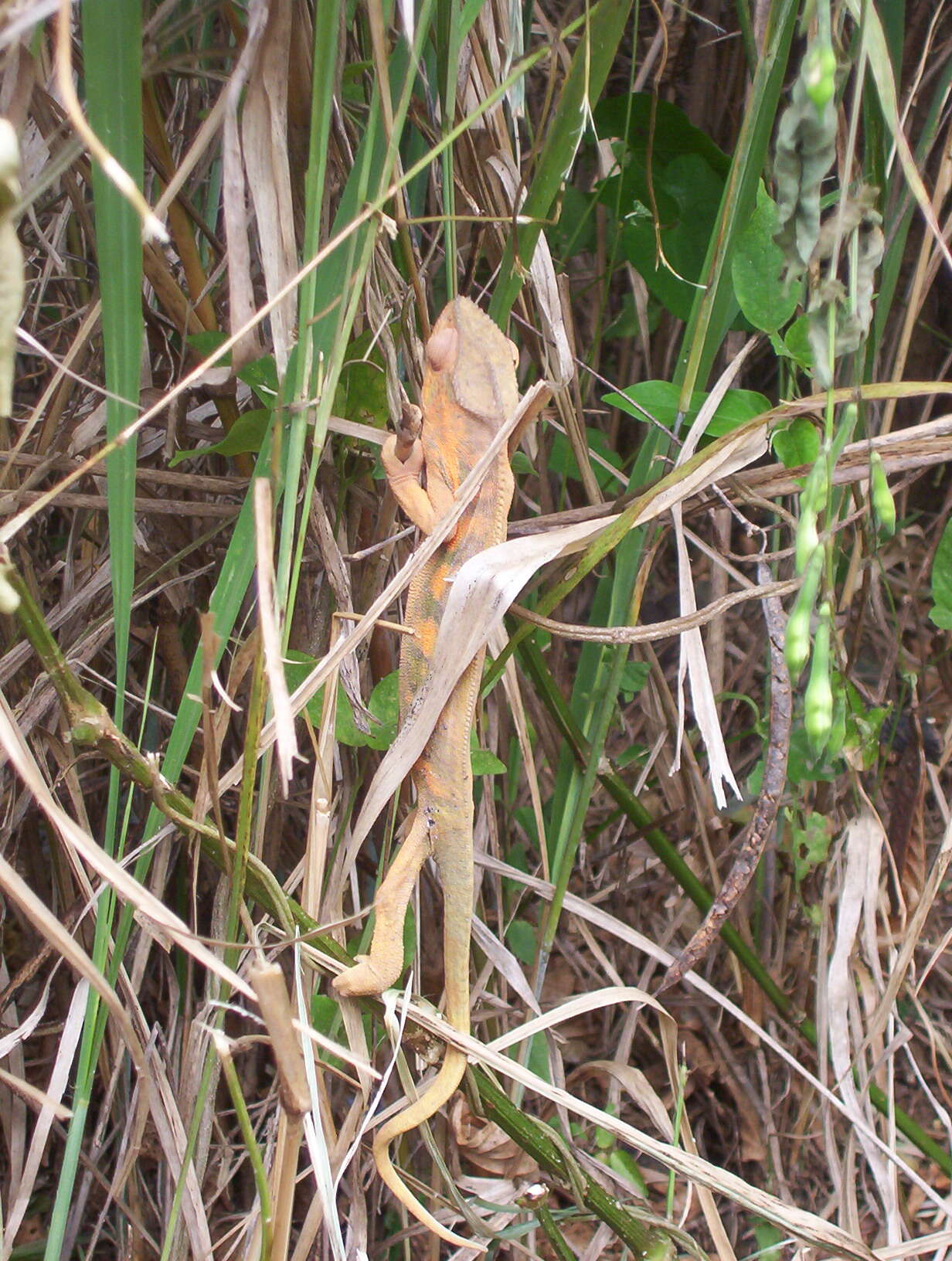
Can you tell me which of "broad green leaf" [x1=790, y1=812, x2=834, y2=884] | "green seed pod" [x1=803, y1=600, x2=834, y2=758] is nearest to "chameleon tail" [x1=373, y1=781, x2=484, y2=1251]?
"green seed pod" [x1=803, y1=600, x2=834, y2=758]

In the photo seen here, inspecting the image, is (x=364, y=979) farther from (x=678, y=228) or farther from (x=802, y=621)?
(x=678, y=228)

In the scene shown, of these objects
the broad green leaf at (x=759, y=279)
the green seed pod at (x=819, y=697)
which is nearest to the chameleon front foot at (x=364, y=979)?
the green seed pod at (x=819, y=697)

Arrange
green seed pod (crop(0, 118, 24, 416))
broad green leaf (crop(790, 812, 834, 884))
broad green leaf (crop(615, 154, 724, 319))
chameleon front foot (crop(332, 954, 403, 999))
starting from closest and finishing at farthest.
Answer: green seed pod (crop(0, 118, 24, 416))
chameleon front foot (crop(332, 954, 403, 999))
broad green leaf (crop(615, 154, 724, 319))
broad green leaf (crop(790, 812, 834, 884))

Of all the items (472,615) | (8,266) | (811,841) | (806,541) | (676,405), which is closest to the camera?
(8,266)

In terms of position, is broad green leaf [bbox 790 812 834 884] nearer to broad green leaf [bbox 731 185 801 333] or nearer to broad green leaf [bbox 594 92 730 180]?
broad green leaf [bbox 731 185 801 333]

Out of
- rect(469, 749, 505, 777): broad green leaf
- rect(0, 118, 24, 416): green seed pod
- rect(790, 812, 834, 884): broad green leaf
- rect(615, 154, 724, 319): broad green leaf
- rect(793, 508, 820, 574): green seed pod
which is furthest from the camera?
rect(790, 812, 834, 884): broad green leaf

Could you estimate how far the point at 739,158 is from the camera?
0.91 m

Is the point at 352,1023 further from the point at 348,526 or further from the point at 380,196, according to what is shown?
the point at 380,196

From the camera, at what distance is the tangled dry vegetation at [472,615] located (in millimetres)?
743

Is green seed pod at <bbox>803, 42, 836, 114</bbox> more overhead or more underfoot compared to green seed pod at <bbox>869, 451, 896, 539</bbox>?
more overhead

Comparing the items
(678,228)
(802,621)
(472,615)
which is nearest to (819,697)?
(802,621)

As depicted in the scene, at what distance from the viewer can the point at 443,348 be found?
0.92 m

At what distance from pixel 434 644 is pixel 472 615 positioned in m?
0.09

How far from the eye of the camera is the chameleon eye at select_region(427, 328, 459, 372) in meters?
0.92
